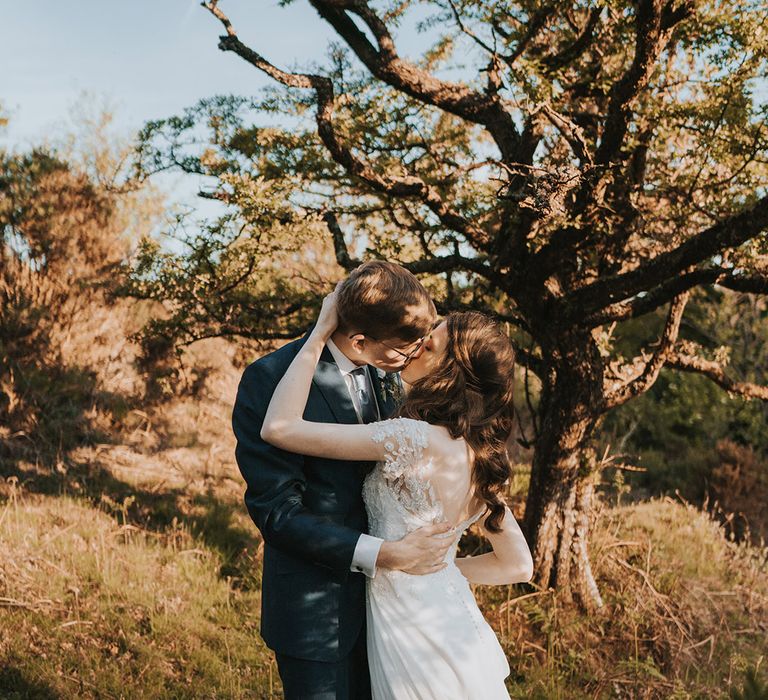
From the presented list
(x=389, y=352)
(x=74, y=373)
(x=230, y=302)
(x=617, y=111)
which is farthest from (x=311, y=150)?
(x=74, y=373)

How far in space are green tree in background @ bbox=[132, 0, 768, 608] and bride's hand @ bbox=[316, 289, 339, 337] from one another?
243 centimetres

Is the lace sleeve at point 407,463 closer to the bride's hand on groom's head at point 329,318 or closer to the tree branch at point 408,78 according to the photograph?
the bride's hand on groom's head at point 329,318

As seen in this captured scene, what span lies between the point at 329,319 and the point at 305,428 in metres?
0.40

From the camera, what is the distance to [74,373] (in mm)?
10750

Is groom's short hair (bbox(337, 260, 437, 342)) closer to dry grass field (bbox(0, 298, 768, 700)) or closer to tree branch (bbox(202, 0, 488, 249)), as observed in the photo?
tree branch (bbox(202, 0, 488, 249))

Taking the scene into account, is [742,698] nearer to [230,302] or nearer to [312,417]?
[312,417]

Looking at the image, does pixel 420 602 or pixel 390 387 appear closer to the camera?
pixel 420 602

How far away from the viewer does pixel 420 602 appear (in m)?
2.38

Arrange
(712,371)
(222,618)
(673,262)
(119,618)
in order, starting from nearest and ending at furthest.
Answer: (673,262) → (119,618) → (222,618) → (712,371)

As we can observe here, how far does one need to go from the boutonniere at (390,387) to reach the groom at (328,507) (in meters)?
0.16

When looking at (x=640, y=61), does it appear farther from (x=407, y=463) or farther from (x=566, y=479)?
(x=566, y=479)

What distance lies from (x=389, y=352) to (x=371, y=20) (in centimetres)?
352

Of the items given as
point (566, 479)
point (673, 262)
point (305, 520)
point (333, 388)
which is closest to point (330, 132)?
point (673, 262)

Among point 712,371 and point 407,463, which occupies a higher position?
point 712,371
